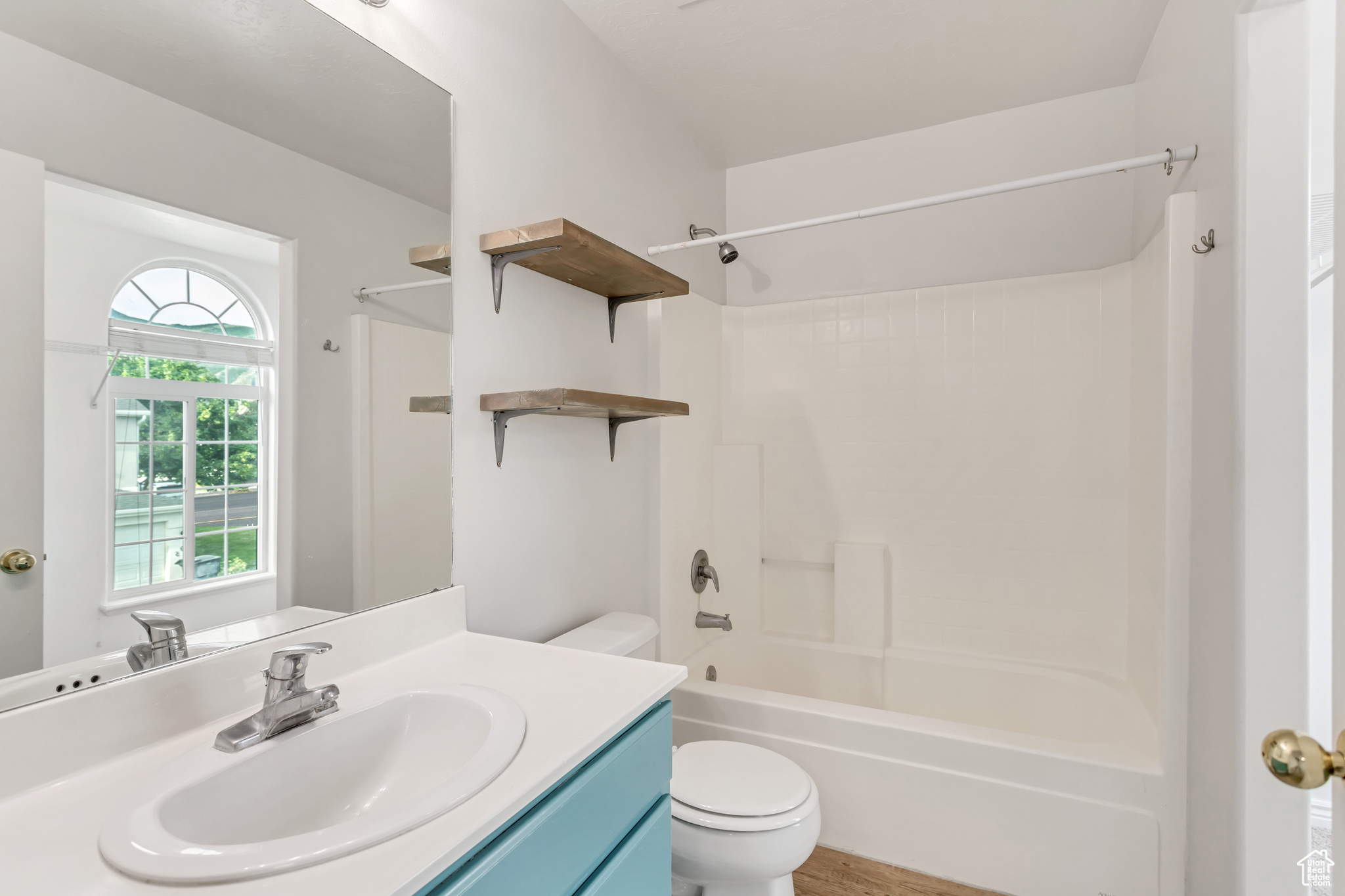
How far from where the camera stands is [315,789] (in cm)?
86

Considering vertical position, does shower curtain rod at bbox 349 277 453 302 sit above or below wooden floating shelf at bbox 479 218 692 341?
below

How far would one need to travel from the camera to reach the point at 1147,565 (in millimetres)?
1931

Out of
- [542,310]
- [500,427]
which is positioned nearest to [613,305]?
[542,310]

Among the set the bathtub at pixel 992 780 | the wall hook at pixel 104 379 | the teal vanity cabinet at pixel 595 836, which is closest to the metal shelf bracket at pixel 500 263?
the wall hook at pixel 104 379

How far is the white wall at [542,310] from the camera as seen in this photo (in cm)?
142

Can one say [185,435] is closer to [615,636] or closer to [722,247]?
[615,636]

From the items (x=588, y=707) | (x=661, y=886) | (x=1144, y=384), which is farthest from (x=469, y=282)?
(x=1144, y=384)

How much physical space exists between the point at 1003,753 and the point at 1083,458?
3.86ft

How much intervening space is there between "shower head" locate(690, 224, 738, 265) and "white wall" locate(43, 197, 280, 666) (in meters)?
1.89

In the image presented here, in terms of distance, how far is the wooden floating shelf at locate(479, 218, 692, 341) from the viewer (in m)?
1.41

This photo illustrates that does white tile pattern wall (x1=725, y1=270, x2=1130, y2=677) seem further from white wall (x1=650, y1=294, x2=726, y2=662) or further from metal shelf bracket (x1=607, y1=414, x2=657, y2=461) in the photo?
metal shelf bracket (x1=607, y1=414, x2=657, y2=461)

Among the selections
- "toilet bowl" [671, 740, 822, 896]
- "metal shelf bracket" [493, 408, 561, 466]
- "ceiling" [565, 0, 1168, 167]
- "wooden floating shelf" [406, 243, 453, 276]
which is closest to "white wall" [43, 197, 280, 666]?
"wooden floating shelf" [406, 243, 453, 276]

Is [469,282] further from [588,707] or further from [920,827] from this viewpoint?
[920,827]

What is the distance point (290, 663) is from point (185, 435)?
1.19 ft
